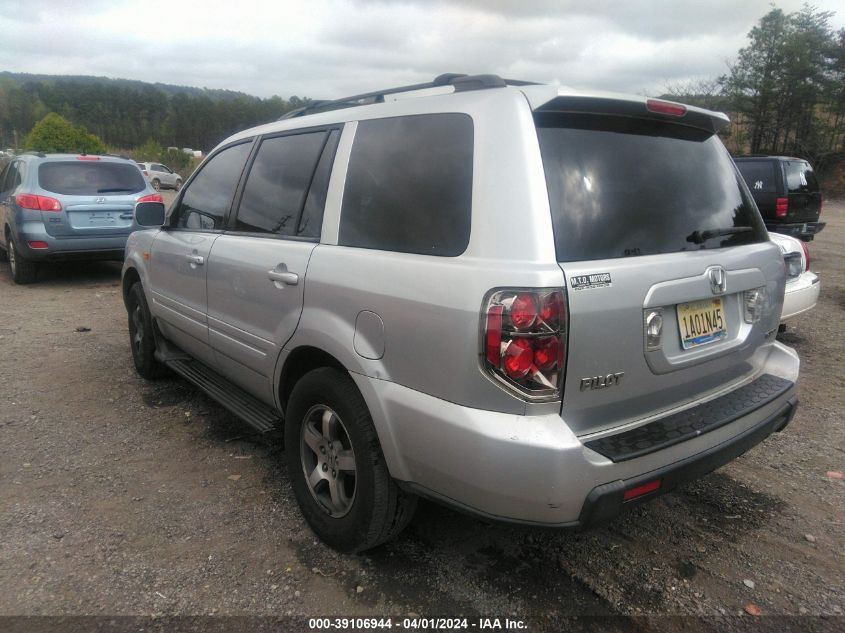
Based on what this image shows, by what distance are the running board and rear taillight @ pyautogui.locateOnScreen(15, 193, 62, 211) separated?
204 inches

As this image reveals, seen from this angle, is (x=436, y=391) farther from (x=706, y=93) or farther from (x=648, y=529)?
(x=706, y=93)

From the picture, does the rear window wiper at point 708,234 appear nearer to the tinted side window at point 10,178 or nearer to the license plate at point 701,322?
the license plate at point 701,322

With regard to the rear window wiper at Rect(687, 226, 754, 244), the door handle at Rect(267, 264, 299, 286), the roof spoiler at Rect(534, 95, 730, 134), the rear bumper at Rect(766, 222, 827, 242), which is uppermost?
the roof spoiler at Rect(534, 95, 730, 134)

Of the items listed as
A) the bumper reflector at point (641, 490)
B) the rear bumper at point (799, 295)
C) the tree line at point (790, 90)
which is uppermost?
the tree line at point (790, 90)

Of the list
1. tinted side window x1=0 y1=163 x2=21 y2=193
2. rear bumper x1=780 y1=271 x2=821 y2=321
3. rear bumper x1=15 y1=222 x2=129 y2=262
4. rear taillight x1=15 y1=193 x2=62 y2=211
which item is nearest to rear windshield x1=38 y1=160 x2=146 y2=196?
rear taillight x1=15 y1=193 x2=62 y2=211

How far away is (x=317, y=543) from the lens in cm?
274

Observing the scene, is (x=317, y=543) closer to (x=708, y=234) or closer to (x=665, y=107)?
(x=708, y=234)

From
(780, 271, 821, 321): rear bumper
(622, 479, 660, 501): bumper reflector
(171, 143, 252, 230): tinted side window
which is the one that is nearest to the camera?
(622, 479, 660, 501): bumper reflector

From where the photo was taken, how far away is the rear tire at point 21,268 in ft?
27.7

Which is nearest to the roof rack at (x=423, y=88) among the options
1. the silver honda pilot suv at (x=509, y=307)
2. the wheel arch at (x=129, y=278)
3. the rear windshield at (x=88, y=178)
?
the silver honda pilot suv at (x=509, y=307)

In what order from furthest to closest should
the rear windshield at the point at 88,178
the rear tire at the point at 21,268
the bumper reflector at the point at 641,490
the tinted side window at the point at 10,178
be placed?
the tinted side window at the point at 10,178, the rear tire at the point at 21,268, the rear windshield at the point at 88,178, the bumper reflector at the point at 641,490

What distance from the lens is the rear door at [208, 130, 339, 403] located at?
9.03 feet

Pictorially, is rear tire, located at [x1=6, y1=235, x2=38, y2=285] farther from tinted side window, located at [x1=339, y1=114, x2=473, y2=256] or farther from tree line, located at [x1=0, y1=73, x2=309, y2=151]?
tree line, located at [x1=0, y1=73, x2=309, y2=151]

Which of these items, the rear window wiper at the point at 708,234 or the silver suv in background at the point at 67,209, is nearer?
the rear window wiper at the point at 708,234
